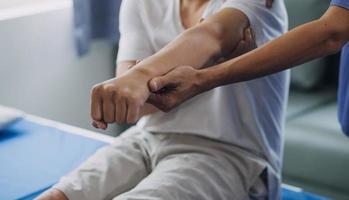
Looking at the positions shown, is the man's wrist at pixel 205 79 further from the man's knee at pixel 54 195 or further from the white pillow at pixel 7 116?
the white pillow at pixel 7 116

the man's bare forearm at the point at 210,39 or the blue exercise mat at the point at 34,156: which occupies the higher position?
the man's bare forearm at the point at 210,39

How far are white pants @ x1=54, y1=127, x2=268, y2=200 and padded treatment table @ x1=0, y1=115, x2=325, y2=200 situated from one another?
27 cm

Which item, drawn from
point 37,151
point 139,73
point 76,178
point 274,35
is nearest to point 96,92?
point 139,73

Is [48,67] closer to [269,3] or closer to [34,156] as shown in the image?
[34,156]

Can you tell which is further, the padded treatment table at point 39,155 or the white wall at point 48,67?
the white wall at point 48,67

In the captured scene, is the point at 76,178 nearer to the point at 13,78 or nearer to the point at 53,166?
the point at 53,166

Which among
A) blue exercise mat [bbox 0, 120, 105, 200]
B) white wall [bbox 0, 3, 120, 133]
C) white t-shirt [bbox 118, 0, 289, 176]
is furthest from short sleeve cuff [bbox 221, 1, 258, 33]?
white wall [bbox 0, 3, 120, 133]

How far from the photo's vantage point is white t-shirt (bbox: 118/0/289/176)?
128 centimetres

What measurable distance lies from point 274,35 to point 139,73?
1.29 ft

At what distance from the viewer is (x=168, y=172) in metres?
1.20

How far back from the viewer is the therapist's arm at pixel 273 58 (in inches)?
39.9

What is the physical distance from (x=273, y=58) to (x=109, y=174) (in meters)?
0.50

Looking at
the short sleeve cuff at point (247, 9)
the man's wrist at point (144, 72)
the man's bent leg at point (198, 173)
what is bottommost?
the man's bent leg at point (198, 173)

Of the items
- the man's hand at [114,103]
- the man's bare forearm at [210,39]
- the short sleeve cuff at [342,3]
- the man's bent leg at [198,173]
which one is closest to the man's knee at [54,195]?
the man's bent leg at [198,173]
